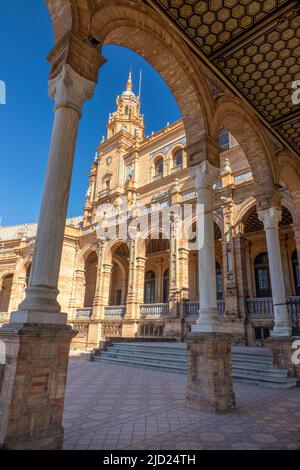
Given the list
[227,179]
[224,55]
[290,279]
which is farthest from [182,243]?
[224,55]

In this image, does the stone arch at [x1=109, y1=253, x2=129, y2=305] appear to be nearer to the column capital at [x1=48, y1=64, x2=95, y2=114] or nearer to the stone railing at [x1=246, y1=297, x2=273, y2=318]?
the stone railing at [x1=246, y1=297, x2=273, y2=318]

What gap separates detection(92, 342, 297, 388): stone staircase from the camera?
748 cm

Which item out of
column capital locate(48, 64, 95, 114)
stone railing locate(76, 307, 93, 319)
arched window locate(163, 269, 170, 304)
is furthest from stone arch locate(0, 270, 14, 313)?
column capital locate(48, 64, 95, 114)

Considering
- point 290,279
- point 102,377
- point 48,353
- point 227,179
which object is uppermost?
point 227,179

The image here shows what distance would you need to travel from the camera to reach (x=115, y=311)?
61.1 feet

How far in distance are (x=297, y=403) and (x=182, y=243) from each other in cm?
1127

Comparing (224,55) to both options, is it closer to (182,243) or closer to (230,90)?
(230,90)

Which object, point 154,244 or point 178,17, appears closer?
point 178,17

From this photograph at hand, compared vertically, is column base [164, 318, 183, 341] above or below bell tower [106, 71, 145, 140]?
below

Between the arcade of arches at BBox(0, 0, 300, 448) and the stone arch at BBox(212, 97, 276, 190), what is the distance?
0.03 m

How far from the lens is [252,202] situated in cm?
1445

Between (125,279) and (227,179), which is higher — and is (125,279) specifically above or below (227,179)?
below

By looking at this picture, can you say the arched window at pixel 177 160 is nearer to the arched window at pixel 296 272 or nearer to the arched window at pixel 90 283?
the arched window at pixel 90 283

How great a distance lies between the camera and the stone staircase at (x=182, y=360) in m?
7.48
